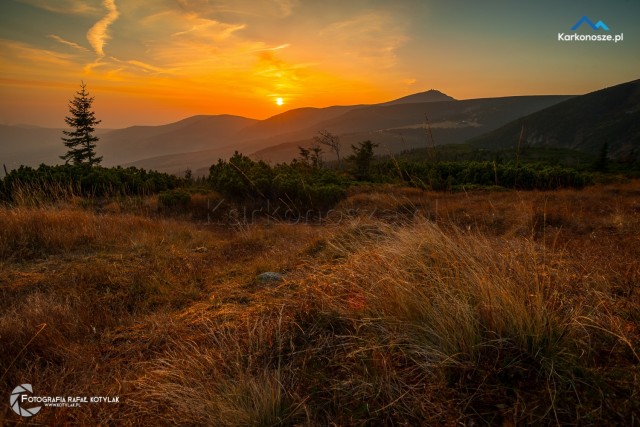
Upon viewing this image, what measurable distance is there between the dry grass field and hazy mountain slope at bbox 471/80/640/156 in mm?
140378

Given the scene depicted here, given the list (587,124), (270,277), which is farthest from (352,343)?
(587,124)

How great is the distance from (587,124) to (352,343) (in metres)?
180

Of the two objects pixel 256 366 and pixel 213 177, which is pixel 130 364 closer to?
pixel 256 366

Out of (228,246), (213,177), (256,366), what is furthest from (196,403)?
(213,177)

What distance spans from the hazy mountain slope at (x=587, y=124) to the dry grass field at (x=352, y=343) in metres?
140

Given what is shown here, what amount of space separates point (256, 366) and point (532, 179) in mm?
Result: 17756

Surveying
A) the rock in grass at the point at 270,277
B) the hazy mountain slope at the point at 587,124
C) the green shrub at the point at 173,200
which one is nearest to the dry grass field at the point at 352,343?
the rock in grass at the point at 270,277

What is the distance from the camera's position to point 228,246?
6734 mm

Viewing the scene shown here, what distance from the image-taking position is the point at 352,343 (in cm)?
241

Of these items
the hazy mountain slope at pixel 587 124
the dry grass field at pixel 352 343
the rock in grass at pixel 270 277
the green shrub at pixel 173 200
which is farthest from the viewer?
the hazy mountain slope at pixel 587 124

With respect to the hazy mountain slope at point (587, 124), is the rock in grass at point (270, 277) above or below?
below

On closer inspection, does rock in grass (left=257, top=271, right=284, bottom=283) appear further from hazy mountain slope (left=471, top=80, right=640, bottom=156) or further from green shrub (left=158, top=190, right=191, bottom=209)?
hazy mountain slope (left=471, top=80, right=640, bottom=156)

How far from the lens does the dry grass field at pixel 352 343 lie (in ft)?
6.02

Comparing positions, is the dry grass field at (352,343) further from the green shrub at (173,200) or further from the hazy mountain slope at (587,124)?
the hazy mountain slope at (587,124)
